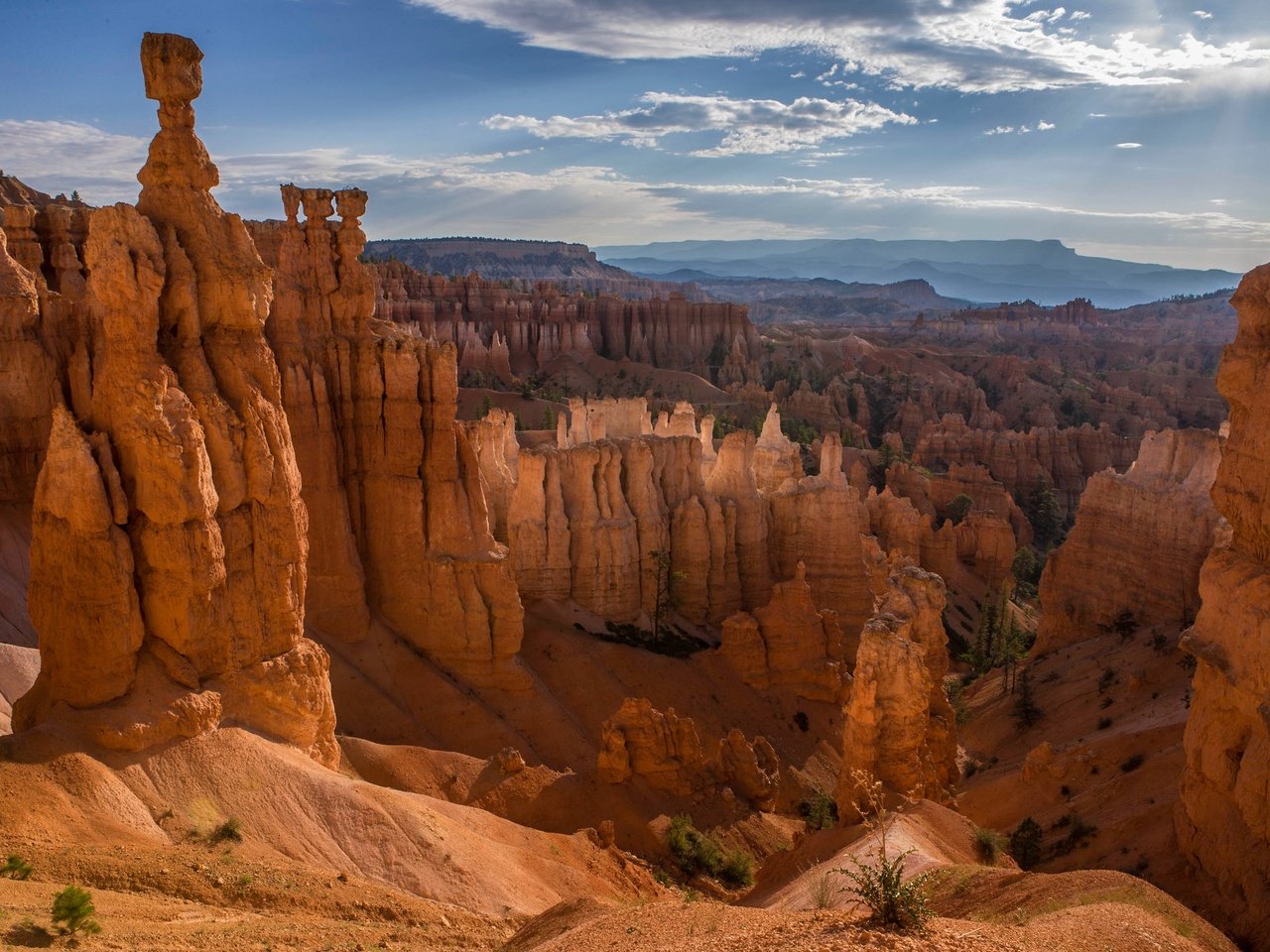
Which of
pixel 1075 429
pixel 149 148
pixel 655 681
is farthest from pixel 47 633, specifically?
pixel 1075 429

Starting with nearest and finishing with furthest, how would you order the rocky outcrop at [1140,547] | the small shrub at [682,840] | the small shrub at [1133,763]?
the small shrub at [682,840] < the small shrub at [1133,763] < the rocky outcrop at [1140,547]

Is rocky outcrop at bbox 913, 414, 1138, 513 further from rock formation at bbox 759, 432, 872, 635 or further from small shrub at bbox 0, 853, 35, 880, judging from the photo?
small shrub at bbox 0, 853, 35, 880

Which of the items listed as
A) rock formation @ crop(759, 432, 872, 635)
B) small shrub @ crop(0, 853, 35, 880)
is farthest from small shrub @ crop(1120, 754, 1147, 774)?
small shrub @ crop(0, 853, 35, 880)

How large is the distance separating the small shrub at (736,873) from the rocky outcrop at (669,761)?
2693mm

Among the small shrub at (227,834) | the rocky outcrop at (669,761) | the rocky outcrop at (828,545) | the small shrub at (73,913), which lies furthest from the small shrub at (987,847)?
the rocky outcrop at (828,545)

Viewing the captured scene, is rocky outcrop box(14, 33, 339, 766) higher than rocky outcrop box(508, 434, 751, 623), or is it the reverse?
rocky outcrop box(14, 33, 339, 766)

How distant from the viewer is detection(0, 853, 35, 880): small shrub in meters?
9.91

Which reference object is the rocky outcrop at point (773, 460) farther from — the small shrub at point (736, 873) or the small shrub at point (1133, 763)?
the small shrub at point (736, 873)

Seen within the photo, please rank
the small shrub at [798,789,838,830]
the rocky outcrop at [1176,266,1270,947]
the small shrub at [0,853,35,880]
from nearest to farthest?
1. the small shrub at [0,853,35,880]
2. the rocky outcrop at [1176,266,1270,947]
3. the small shrub at [798,789,838,830]

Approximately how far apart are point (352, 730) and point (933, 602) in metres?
13.5

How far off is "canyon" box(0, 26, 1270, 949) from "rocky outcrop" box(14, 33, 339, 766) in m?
0.05

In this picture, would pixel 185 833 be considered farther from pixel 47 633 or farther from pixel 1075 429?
pixel 1075 429

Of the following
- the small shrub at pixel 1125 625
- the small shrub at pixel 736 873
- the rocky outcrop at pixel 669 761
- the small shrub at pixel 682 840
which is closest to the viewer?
the small shrub at pixel 736 873

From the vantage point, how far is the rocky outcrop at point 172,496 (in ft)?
42.8
